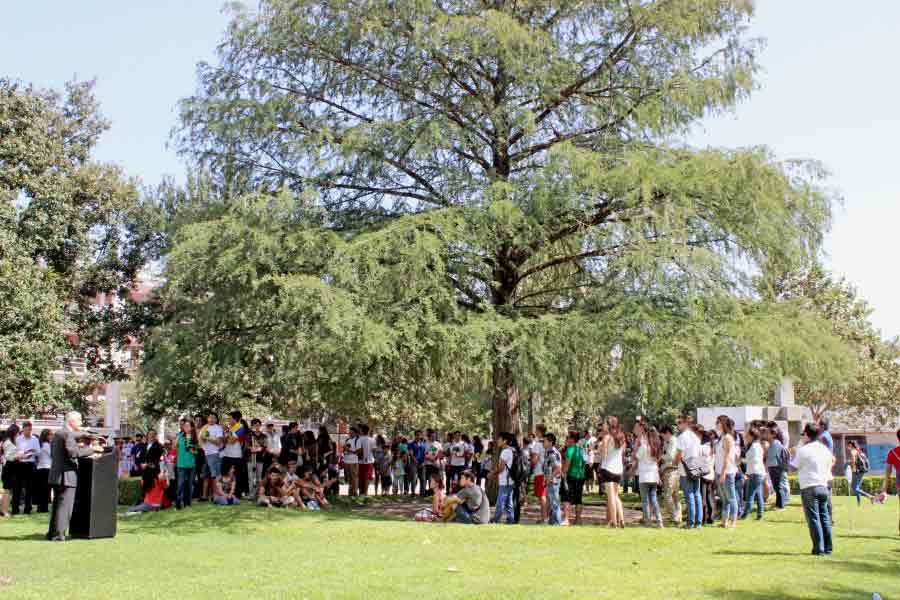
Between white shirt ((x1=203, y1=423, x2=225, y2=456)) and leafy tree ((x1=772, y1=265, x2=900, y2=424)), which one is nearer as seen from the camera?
white shirt ((x1=203, y1=423, x2=225, y2=456))

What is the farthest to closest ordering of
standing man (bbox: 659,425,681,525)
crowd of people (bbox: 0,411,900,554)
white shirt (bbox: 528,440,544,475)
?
white shirt (bbox: 528,440,544,475)
standing man (bbox: 659,425,681,525)
crowd of people (bbox: 0,411,900,554)

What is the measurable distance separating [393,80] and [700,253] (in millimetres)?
7465

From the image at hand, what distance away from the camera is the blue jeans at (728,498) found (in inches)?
612

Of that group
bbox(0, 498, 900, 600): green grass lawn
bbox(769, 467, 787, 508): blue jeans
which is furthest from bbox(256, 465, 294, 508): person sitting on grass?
bbox(769, 467, 787, 508): blue jeans

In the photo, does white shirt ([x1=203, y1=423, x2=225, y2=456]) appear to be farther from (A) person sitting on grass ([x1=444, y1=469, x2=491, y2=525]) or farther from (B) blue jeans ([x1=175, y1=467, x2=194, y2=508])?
(A) person sitting on grass ([x1=444, y1=469, x2=491, y2=525])

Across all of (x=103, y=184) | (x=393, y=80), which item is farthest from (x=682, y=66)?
(x=103, y=184)

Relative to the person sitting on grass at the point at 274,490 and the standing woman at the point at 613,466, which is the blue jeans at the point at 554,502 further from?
the person sitting on grass at the point at 274,490

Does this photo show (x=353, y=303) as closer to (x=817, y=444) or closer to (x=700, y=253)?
(x=700, y=253)

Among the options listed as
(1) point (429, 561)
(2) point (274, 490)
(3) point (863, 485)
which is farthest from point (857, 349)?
(1) point (429, 561)

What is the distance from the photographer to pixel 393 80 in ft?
62.6

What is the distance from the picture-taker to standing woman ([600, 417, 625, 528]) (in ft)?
51.0

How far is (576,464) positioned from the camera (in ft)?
55.9

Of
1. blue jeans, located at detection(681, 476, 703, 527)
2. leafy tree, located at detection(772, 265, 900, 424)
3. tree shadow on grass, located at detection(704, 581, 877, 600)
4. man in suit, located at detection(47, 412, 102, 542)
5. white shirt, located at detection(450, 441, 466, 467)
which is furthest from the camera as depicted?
leafy tree, located at detection(772, 265, 900, 424)

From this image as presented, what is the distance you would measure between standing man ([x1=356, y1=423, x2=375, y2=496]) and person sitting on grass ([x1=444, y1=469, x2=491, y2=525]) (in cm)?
617
